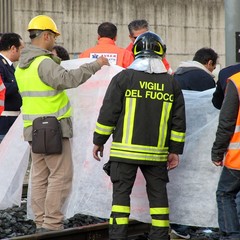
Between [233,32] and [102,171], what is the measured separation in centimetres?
247

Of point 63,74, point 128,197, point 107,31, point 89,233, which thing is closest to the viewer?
point 128,197

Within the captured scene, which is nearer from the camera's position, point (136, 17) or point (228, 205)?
point (228, 205)

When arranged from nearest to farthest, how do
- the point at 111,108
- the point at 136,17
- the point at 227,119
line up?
1. the point at 227,119
2. the point at 111,108
3. the point at 136,17

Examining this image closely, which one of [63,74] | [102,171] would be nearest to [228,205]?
[102,171]

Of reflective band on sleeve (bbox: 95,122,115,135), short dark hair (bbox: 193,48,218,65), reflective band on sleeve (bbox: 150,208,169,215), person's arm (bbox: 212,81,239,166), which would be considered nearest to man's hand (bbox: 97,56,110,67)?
reflective band on sleeve (bbox: 95,122,115,135)

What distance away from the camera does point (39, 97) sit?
334 inches

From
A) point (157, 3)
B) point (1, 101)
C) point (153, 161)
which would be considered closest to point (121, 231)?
point (153, 161)

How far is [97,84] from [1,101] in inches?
58.9

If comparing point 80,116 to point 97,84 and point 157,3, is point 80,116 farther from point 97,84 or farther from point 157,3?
point 157,3

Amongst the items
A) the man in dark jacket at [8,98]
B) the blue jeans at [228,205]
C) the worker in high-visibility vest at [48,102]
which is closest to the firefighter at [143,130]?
the blue jeans at [228,205]

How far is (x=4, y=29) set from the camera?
60.1 feet

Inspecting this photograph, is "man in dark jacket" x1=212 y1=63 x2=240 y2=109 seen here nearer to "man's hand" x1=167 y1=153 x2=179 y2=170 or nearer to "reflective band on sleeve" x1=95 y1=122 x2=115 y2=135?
"man's hand" x1=167 y1=153 x2=179 y2=170

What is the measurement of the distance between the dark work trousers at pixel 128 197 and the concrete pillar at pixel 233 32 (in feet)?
8.86

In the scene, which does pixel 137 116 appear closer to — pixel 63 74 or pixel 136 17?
pixel 63 74
